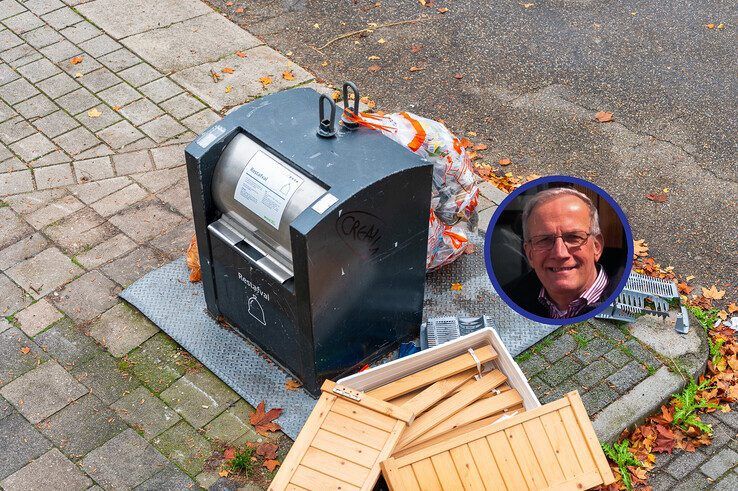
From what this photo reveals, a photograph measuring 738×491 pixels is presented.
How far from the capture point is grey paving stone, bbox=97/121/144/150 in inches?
264

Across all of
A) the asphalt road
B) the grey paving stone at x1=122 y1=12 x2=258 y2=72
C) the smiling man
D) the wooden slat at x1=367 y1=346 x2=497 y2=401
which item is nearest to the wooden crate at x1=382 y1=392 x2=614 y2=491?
the wooden slat at x1=367 y1=346 x2=497 y2=401

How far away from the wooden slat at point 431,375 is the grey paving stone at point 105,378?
141cm

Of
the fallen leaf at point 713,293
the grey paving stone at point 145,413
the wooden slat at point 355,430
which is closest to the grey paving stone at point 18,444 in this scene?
the grey paving stone at point 145,413

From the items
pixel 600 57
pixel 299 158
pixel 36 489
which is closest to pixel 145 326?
pixel 36 489

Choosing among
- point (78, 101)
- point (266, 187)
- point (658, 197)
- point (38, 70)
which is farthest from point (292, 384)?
point (38, 70)

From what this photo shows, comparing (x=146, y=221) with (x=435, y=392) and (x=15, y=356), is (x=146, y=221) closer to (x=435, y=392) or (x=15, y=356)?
(x=15, y=356)

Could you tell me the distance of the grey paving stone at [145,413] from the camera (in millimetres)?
4688

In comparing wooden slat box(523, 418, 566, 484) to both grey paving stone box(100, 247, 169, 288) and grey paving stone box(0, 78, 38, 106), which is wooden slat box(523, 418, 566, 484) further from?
grey paving stone box(0, 78, 38, 106)

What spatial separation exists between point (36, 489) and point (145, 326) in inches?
46.3

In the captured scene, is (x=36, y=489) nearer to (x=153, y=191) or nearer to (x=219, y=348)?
(x=219, y=348)

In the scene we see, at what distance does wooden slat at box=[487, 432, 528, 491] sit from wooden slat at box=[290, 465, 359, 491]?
26.4 inches

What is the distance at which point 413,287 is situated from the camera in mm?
4918

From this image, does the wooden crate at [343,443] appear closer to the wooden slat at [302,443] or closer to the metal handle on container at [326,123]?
the wooden slat at [302,443]

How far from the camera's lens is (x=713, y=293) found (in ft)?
18.6
